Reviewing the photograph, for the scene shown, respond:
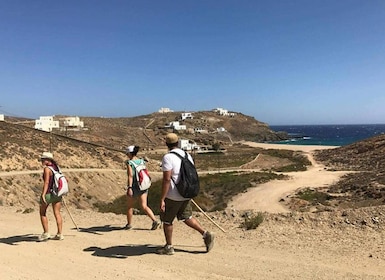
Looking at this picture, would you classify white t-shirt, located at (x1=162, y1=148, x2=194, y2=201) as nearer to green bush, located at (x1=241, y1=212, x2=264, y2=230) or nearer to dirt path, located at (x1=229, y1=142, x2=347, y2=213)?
green bush, located at (x1=241, y1=212, x2=264, y2=230)

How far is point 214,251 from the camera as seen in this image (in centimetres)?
694

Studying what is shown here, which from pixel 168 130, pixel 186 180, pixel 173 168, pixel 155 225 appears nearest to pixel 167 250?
pixel 186 180

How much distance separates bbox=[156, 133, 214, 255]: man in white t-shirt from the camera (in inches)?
245

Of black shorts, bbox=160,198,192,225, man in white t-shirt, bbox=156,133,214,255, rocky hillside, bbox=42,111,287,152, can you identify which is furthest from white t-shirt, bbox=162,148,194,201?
rocky hillside, bbox=42,111,287,152

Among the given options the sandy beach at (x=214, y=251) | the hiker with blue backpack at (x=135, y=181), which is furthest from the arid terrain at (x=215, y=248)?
the hiker with blue backpack at (x=135, y=181)

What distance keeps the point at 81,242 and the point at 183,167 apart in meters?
3.26

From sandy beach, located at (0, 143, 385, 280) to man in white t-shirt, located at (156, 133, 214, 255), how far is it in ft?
1.05

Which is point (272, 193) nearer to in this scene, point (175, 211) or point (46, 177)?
point (46, 177)

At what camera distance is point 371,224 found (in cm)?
805

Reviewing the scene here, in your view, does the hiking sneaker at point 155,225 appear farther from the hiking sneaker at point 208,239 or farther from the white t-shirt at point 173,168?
the white t-shirt at point 173,168

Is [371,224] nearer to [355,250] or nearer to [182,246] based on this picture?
[355,250]

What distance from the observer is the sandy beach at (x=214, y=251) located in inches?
229

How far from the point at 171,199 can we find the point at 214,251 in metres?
1.44

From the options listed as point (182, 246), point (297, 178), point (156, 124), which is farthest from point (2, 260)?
point (156, 124)
